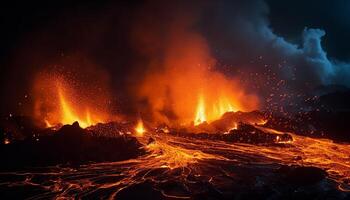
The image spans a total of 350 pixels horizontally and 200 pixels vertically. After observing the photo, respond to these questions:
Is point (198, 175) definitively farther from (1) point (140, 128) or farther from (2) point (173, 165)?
(1) point (140, 128)

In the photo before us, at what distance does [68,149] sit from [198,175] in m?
16.7

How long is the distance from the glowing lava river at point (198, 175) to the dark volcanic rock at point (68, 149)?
2.09 meters

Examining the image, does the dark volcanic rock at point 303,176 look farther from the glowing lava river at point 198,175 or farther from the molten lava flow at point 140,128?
the molten lava flow at point 140,128

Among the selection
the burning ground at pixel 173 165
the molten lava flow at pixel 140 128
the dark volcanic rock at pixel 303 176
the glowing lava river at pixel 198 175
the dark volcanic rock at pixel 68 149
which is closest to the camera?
the glowing lava river at pixel 198 175

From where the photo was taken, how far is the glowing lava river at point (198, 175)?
25.2 meters

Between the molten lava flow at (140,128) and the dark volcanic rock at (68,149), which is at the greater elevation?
the molten lava flow at (140,128)

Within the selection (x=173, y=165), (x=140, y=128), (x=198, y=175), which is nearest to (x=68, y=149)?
(x=173, y=165)

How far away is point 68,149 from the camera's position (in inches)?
1515

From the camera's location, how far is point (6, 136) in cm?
4728

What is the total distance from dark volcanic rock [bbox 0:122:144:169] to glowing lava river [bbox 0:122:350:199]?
2094 millimetres

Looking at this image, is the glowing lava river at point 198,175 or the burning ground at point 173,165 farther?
the burning ground at point 173,165

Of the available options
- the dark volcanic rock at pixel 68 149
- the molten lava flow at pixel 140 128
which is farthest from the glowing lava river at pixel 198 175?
the molten lava flow at pixel 140 128

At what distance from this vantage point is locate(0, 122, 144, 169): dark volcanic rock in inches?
1460

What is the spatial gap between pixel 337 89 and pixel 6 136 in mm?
71351
